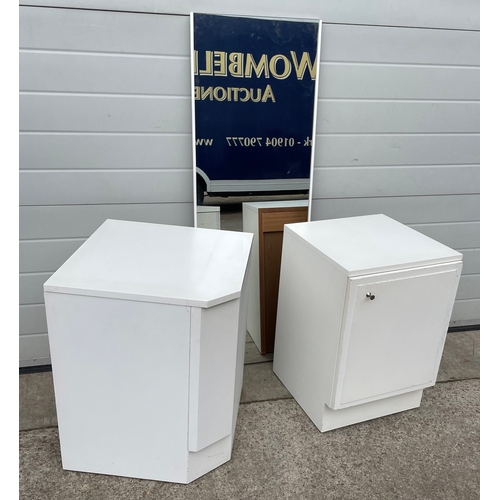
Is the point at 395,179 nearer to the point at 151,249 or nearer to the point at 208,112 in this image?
the point at 208,112

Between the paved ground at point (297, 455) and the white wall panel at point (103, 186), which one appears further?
the white wall panel at point (103, 186)

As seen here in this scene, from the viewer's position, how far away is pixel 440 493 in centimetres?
191

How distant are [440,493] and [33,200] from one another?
87.6 inches

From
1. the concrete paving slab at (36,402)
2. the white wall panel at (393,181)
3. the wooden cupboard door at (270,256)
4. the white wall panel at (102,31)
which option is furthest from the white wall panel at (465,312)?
the concrete paving slab at (36,402)

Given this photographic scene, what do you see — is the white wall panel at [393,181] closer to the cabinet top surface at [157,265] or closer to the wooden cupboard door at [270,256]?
the wooden cupboard door at [270,256]

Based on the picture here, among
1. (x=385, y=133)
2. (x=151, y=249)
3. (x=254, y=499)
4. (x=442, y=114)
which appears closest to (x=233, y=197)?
(x=151, y=249)

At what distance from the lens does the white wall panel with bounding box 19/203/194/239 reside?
92.4 inches

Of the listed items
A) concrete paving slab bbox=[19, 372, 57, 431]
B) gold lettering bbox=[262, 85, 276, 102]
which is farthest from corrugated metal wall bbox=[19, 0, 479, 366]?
gold lettering bbox=[262, 85, 276, 102]

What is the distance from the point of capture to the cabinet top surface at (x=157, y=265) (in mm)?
1646

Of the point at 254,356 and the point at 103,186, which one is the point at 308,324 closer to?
the point at 254,356

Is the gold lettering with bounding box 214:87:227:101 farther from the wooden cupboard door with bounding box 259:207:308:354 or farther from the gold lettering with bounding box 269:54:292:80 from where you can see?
the wooden cupboard door with bounding box 259:207:308:354

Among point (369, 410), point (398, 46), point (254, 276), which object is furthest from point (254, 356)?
point (398, 46)

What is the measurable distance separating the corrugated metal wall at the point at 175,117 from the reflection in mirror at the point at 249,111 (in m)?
0.07

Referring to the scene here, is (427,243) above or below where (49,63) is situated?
below
